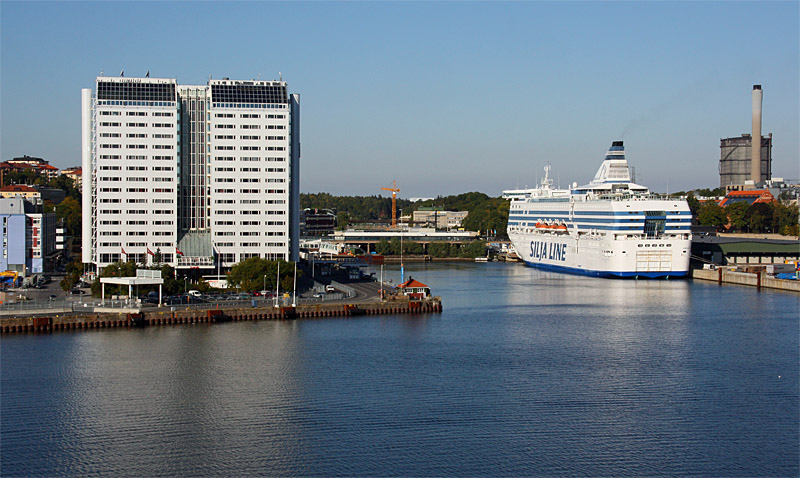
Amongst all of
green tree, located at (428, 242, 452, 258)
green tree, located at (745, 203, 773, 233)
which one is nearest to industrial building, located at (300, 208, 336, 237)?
green tree, located at (428, 242, 452, 258)

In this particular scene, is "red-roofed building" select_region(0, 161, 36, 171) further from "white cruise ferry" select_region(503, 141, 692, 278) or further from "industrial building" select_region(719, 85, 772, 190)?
"industrial building" select_region(719, 85, 772, 190)

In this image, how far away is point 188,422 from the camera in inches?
869

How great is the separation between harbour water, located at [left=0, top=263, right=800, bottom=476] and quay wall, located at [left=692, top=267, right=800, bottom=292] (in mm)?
17285

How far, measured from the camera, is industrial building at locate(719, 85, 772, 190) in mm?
118875

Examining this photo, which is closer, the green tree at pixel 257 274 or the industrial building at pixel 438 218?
the green tree at pixel 257 274

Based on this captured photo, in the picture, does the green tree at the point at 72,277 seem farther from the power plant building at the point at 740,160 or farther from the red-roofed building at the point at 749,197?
the power plant building at the point at 740,160

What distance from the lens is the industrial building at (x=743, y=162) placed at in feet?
390

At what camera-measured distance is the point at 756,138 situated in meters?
114

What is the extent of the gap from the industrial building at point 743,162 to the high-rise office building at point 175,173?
81592 mm

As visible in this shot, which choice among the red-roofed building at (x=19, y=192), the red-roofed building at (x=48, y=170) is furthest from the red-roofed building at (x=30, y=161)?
the red-roofed building at (x=19, y=192)

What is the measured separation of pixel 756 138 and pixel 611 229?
199ft

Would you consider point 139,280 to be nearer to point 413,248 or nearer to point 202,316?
point 202,316

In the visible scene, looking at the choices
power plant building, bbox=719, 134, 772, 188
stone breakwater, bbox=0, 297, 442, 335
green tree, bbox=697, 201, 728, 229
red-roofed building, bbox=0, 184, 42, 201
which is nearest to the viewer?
stone breakwater, bbox=0, 297, 442, 335

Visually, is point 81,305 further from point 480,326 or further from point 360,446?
point 360,446
